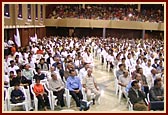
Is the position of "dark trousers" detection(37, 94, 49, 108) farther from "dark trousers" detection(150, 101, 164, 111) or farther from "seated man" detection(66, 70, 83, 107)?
"dark trousers" detection(150, 101, 164, 111)

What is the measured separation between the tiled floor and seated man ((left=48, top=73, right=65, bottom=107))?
0.23 metres

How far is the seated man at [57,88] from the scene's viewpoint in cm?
656

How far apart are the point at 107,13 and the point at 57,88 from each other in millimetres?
20778

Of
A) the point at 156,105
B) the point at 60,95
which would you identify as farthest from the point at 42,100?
the point at 156,105

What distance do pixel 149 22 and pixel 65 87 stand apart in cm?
1874

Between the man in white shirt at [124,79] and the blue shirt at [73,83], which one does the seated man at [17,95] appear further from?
the man in white shirt at [124,79]

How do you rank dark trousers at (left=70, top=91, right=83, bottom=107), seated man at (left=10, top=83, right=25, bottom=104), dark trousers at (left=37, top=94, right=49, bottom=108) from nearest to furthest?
seated man at (left=10, top=83, right=25, bottom=104), dark trousers at (left=37, top=94, right=49, bottom=108), dark trousers at (left=70, top=91, right=83, bottom=107)

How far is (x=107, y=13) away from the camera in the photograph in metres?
26.7

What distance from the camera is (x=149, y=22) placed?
2428 cm

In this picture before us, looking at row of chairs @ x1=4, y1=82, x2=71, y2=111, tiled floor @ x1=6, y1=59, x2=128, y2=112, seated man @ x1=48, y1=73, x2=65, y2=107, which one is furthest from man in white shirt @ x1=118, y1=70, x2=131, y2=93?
seated man @ x1=48, y1=73, x2=65, y2=107

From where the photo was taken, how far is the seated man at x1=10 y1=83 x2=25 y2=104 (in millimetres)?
5957

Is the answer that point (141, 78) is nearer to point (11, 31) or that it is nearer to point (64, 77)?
point (64, 77)

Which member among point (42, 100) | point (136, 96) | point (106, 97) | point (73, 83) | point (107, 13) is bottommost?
point (106, 97)

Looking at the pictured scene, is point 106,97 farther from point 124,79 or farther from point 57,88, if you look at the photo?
point 57,88
